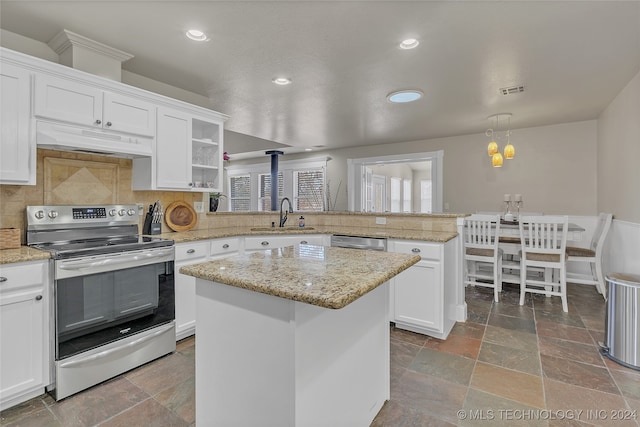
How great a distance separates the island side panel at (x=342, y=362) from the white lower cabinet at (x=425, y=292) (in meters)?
1.02

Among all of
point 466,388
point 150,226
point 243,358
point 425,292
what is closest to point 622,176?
point 425,292

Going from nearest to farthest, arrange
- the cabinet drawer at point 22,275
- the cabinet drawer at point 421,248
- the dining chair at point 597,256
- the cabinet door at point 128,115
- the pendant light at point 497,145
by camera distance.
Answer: the cabinet drawer at point 22,275
the cabinet door at point 128,115
the cabinet drawer at point 421,248
the dining chair at point 597,256
the pendant light at point 497,145

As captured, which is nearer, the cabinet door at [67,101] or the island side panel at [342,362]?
the island side panel at [342,362]

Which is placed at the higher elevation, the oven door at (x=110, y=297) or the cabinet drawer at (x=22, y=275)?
the cabinet drawer at (x=22, y=275)

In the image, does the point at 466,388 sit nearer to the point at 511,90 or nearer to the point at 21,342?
the point at 21,342

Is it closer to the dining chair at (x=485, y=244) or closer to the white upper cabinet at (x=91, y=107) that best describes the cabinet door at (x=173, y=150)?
the white upper cabinet at (x=91, y=107)

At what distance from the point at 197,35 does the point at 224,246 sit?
1736 mm

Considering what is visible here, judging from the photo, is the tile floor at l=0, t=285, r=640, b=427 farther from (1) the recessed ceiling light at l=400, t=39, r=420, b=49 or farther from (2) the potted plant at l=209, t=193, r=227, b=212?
(1) the recessed ceiling light at l=400, t=39, r=420, b=49

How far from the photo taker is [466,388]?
2.00 meters

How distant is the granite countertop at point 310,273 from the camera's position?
3.42 feet

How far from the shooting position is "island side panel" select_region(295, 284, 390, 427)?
1144 millimetres

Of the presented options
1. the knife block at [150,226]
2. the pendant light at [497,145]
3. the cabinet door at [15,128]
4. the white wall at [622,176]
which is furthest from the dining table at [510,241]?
the cabinet door at [15,128]

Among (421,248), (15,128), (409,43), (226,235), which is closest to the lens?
(15,128)

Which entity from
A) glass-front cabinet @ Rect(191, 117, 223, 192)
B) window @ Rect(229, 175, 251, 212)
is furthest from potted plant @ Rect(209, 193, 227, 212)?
window @ Rect(229, 175, 251, 212)
